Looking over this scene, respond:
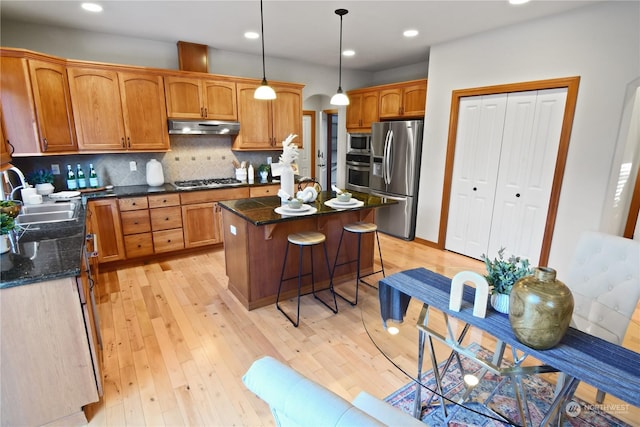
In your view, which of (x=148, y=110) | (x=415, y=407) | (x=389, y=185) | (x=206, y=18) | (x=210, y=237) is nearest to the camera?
(x=415, y=407)

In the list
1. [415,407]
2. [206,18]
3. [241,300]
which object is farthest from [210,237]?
[415,407]

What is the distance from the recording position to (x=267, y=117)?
15.5 feet

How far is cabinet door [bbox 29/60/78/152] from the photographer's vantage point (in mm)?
3170

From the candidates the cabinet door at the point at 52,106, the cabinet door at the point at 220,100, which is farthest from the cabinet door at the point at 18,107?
the cabinet door at the point at 220,100

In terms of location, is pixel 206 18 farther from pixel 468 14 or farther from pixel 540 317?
pixel 540 317

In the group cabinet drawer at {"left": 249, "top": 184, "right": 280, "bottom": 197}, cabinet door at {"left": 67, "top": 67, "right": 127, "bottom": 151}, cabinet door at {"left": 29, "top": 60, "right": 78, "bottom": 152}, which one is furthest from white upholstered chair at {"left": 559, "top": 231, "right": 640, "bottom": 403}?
cabinet door at {"left": 29, "top": 60, "right": 78, "bottom": 152}

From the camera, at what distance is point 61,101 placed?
3.38 m

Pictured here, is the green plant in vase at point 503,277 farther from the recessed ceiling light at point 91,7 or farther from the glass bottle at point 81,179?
the glass bottle at point 81,179

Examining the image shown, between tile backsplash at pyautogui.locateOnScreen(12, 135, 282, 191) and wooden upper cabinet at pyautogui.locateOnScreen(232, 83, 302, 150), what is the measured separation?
0.30m

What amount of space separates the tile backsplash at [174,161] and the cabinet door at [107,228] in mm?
642

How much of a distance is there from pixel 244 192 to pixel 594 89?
13.0 ft

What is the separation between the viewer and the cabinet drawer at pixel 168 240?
3.96m

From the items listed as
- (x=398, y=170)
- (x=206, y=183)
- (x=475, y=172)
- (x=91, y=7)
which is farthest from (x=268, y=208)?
(x=475, y=172)

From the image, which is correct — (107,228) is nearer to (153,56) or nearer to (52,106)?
(52,106)
